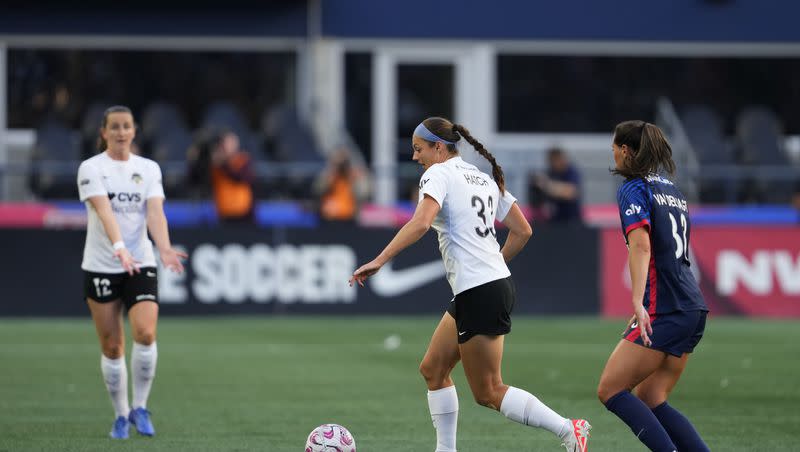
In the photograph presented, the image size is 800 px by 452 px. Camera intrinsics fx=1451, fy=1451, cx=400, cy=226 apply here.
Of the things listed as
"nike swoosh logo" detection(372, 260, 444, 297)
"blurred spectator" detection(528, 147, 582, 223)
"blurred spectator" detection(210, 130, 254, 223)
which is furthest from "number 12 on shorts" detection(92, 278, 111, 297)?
"blurred spectator" detection(528, 147, 582, 223)

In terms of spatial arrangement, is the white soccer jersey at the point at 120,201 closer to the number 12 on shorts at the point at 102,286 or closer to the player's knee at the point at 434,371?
the number 12 on shorts at the point at 102,286

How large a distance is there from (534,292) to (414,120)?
8.13m

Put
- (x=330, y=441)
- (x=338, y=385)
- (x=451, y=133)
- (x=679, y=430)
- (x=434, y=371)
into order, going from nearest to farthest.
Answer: (x=679, y=430), (x=451, y=133), (x=434, y=371), (x=330, y=441), (x=338, y=385)

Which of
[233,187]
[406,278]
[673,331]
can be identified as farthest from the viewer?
[233,187]

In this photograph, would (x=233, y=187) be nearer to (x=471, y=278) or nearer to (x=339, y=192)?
(x=339, y=192)

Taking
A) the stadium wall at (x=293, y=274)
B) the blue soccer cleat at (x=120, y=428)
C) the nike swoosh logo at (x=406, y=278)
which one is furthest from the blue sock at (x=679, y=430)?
the nike swoosh logo at (x=406, y=278)

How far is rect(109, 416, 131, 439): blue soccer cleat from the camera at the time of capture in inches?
402

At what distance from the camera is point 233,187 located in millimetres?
21078

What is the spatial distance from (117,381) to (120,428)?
1.09 feet

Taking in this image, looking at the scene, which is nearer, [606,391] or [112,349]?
[606,391]

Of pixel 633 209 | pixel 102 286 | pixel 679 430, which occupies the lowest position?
pixel 679 430

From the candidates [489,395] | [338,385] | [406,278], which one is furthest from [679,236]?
[406,278]

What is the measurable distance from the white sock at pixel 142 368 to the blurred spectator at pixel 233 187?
10637 mm

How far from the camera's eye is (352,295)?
67.6 feet
